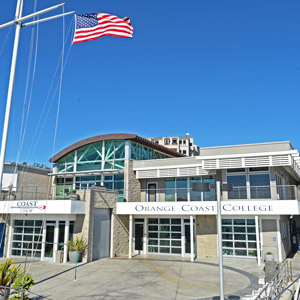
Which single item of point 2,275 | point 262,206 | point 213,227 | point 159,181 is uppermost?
point 159,181

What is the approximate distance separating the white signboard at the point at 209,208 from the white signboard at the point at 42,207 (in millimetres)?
3595

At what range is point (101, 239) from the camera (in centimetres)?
1925

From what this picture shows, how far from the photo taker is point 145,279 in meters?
13.6

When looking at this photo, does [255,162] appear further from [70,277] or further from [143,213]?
[70,277]

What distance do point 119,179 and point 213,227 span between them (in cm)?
736

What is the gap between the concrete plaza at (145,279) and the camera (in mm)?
11292

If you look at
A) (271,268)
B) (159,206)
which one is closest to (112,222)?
(159,206)

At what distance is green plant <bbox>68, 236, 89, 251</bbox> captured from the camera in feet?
57.2

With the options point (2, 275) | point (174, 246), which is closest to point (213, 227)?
point (174, 246)

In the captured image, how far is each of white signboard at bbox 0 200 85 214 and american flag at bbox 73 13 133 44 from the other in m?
9.68

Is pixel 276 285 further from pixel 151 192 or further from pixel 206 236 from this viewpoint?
pixel 151 192

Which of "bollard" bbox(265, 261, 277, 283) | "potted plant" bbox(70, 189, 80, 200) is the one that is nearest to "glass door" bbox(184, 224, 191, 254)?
"potted plant" bbox(70, 189, 80, 200)

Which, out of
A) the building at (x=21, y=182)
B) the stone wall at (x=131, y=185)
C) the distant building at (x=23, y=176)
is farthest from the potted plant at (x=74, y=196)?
the distant building at (x=23, y=176)

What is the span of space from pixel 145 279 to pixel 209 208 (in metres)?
6.58
